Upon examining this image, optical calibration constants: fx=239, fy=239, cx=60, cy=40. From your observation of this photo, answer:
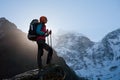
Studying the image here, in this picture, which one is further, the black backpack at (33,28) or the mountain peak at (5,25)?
the mountain peak at (5,25)

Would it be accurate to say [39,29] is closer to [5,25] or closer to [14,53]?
[14,53]

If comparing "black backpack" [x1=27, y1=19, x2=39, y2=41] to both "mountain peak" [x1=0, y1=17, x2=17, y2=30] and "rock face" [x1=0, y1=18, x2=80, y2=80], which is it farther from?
"mountain peak" [x1=0, y1=17, x2=17, y2=30]

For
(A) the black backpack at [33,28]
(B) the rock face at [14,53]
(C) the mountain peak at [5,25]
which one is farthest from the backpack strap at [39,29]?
(C) the mountain peak at [5,25]

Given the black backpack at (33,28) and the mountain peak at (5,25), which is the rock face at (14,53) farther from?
the black backpack at (33,28)

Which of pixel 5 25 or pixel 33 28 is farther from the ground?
pixel 33 28

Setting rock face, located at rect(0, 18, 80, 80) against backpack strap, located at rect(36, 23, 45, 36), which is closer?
backpack strap, located at rect(36, 23, 45, 36)

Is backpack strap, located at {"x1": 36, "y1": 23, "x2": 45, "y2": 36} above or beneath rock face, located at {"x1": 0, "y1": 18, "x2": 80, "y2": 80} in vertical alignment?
above

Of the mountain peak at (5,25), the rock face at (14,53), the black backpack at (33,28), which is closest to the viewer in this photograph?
the black backpack at (33,28)

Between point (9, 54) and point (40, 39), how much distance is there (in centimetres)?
6240

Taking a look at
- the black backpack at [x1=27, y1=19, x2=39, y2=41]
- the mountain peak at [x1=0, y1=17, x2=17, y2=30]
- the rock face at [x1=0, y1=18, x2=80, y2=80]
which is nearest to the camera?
the black backpack at [x1=27, y1=19, x2=39, y2=41]

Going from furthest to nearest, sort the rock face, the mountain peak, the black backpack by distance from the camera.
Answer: the mountain peak → the rock face → the black backpack

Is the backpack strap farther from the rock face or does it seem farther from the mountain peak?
the mountain peak

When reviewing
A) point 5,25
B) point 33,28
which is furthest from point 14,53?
point 33,28

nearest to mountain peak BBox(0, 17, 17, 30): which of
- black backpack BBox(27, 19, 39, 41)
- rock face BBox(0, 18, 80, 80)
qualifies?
rock face BBox(0, 18, 80, 80)
